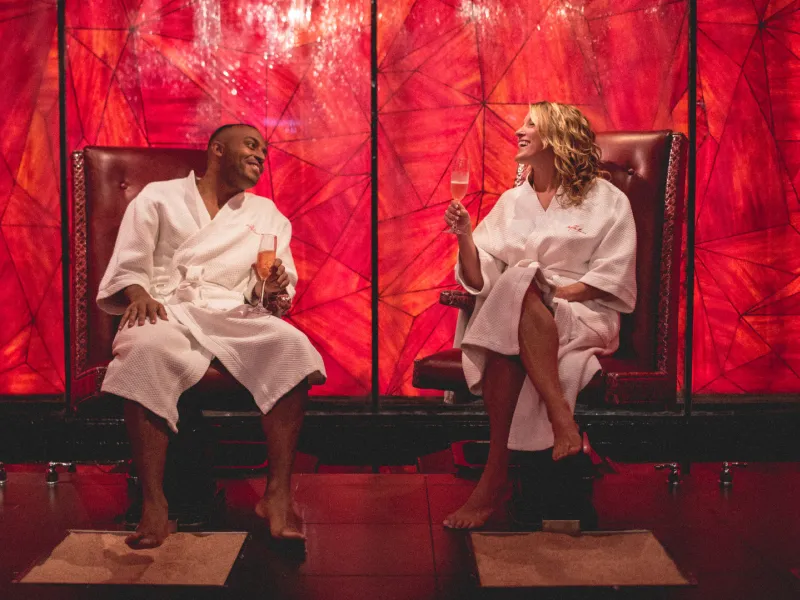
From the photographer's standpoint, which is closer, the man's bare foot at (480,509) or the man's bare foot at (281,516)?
the man's bare foot at (281,516)

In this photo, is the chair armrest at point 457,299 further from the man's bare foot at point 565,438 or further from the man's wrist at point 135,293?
the man's wrist at point 135,293

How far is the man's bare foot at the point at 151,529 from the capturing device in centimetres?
Result: 229

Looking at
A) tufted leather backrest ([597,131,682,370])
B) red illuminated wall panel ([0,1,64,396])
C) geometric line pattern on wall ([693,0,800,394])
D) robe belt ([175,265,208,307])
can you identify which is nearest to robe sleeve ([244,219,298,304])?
robe belt ([175,265,208,307])

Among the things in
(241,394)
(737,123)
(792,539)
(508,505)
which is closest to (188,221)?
(241,394)

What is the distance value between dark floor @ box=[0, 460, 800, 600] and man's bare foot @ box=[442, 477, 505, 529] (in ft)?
0.16

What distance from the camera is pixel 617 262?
2711 millimetres

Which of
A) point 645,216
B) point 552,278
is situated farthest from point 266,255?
point 645,216

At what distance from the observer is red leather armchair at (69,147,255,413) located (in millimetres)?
2838

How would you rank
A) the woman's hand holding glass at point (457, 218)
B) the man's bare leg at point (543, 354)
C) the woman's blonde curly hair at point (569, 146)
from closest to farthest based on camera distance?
the man's bare leg at point (543, 354) → the woman's hand holding glass at point (457, 218) → the woman's blonde curly hair at point (569, 146)

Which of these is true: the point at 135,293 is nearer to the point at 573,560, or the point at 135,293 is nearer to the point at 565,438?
the point at 565,438

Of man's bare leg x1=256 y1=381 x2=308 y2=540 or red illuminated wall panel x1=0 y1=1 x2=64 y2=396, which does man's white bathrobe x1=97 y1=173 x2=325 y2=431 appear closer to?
man's bare leg x1=256 y1=381 x2=308 y2=540

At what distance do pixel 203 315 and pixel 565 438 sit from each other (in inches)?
45.4

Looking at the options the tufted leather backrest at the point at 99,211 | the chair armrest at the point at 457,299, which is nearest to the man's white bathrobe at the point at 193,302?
the tufted leather backrest at the point at 99,211

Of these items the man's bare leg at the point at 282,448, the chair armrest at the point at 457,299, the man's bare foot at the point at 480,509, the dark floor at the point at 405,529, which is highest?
the chair armrest at the point at 457,299
